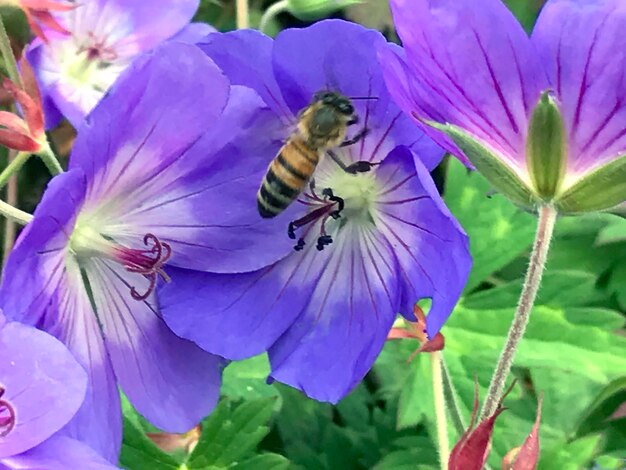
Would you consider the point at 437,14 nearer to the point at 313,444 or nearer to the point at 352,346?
the point at 352,346

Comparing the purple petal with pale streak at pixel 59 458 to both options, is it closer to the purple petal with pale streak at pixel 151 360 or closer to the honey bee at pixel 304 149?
the purple petal with pale streak at pixel 151 360

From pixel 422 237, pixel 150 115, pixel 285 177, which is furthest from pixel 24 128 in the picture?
pixel 422 237

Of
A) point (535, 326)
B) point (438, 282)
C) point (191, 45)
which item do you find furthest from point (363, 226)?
point (535, 326)

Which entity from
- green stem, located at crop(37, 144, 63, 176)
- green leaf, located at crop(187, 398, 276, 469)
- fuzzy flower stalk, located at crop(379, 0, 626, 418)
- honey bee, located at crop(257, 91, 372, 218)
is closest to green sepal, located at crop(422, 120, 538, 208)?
fuzzy flower stalk, located at crop(379, 0, 626, 418)

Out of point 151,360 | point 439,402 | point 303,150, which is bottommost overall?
point 151,360

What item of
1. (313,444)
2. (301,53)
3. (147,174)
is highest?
(301,53)

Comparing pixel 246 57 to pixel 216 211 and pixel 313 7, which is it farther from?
pixel 313 7
